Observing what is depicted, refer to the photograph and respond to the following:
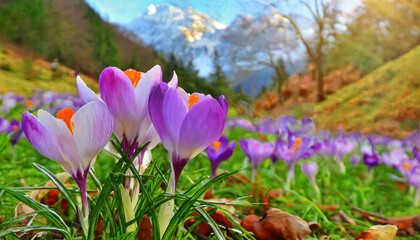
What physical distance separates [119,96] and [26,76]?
222 cm

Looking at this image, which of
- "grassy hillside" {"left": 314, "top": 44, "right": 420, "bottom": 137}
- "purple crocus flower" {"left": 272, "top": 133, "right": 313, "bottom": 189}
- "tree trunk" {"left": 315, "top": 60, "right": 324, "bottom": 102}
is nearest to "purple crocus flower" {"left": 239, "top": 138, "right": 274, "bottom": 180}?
"purple crocus flower" {"left": 272, "top": 133, "right": 313, "bottom": 189}

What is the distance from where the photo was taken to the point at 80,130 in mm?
360

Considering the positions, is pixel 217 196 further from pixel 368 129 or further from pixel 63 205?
pixel 368 129

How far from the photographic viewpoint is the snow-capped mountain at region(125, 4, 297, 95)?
66cm

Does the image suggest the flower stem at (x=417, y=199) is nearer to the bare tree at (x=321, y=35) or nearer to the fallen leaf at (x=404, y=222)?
the fallen leaf at (x=404, y=222)

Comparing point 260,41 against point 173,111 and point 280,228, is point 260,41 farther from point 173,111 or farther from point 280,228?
point 173,111

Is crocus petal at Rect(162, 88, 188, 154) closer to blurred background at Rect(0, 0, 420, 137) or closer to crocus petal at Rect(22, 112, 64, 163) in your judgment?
crocus petal at Rect(22, 112, 64, 163)

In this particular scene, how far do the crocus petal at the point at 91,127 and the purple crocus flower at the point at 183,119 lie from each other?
1.8 inches

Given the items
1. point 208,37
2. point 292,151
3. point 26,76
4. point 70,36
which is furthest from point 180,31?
point 26,76

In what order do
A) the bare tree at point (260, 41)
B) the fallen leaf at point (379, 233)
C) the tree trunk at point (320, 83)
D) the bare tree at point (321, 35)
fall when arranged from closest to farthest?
the fallen leaf at point (379, 233)
the bare tree at point (260, 41)
the bare tree at point (321, 35)
the tree trunk at point (320, 83)

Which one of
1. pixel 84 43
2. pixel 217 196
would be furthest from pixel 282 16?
pixel 84 43

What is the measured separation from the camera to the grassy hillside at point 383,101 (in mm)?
2189

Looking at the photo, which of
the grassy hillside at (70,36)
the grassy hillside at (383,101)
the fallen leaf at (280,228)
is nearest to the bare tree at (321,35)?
the grassy hillside at (383,101)

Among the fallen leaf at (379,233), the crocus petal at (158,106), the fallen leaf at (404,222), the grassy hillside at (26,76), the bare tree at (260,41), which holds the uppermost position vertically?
the grassy hillside at (26,76)
